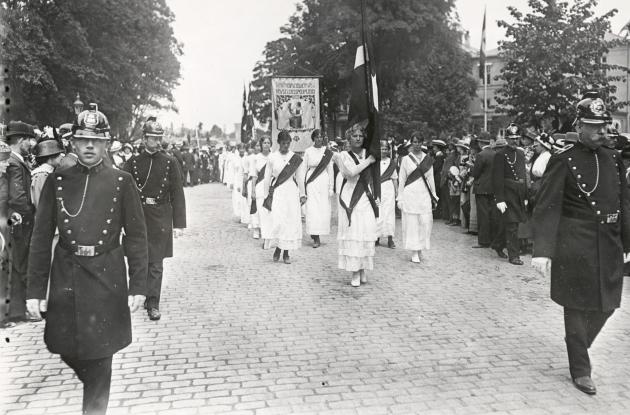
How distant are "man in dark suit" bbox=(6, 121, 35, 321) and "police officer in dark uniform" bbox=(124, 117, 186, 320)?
42.3 inches

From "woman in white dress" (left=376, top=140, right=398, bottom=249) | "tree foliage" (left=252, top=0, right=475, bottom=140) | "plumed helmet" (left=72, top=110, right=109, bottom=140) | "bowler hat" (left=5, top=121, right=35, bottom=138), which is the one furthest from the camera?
"tree foliage" (left=252, top=0, right=475, bottom=140)

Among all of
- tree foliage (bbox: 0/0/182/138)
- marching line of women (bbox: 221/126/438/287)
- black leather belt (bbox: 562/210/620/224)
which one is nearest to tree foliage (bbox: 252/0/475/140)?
tree foliage (bbox: 0/0/182/138)

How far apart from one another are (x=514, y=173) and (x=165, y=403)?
24.5 feet

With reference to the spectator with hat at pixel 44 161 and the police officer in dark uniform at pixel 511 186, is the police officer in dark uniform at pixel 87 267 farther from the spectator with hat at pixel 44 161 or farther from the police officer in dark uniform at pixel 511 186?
the police officer in dark uniform at pixel 511 186

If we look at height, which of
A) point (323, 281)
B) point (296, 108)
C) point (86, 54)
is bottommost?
point (323, 281)

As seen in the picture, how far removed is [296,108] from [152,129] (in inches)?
411

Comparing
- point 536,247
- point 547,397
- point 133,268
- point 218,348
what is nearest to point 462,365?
point 547,397

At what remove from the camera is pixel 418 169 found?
10469 mm

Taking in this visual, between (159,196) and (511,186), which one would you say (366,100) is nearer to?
(159,196)

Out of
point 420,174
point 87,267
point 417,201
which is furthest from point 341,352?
point 420,174

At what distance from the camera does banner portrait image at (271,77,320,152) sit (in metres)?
16.9

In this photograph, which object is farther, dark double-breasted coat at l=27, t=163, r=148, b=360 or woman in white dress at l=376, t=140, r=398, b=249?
woman in white dress at l=376, t=140, r=398, b=249

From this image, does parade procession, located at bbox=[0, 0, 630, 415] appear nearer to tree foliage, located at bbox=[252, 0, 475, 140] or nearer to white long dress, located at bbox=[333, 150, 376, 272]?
white long dress, located at bbox=[333, 150, 376, 272]

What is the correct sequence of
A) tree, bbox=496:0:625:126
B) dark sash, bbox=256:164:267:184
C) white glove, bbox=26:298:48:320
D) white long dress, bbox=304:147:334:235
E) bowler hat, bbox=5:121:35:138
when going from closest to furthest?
white glove, bbox=26:298:48:320, bowler hat, bbox=5:121:35:138, white long dress, bbox=304:147:334:235, dark sash, bbox=256:164:267:184, tree, bbox=496:0:625:126
